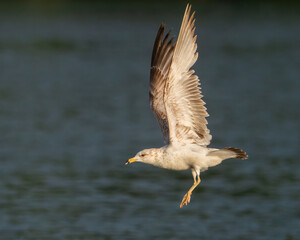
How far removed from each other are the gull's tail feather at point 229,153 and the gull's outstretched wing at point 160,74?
41.1 inches

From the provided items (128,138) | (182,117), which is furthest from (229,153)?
(128,138)

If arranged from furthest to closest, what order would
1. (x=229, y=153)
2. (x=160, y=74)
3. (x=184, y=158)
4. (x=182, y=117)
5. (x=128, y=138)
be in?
(x=128, y=138)
(x=160, y=74)
(x=182, y=117)
(x=184, y=158)
(x=229, y=153)

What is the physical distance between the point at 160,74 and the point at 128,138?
1356cm

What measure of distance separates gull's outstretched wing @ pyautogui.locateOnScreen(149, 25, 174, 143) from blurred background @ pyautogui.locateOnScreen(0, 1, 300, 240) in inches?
182

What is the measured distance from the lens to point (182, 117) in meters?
10.2

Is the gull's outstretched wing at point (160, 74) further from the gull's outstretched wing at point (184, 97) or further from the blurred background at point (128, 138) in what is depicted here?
the blurred background at point (128, 138)

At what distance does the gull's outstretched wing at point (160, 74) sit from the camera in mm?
10633

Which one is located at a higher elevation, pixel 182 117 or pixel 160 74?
pixel 160 74

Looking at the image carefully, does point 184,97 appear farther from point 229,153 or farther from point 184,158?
point 229,153

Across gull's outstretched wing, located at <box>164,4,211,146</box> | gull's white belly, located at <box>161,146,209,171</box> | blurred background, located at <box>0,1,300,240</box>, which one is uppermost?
blurred background, located at <box>0,1,300,240</box>

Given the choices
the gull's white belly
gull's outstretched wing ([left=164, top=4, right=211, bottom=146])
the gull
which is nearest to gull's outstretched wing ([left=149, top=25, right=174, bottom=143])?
the gull

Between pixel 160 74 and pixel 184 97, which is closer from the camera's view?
pixel 184 97

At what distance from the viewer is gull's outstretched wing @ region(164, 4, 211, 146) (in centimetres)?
997

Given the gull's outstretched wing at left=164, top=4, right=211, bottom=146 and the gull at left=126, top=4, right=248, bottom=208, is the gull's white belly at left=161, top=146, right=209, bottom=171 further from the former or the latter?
the gull's outstretched wing at left=164, top=4, right=211, bottom=146
